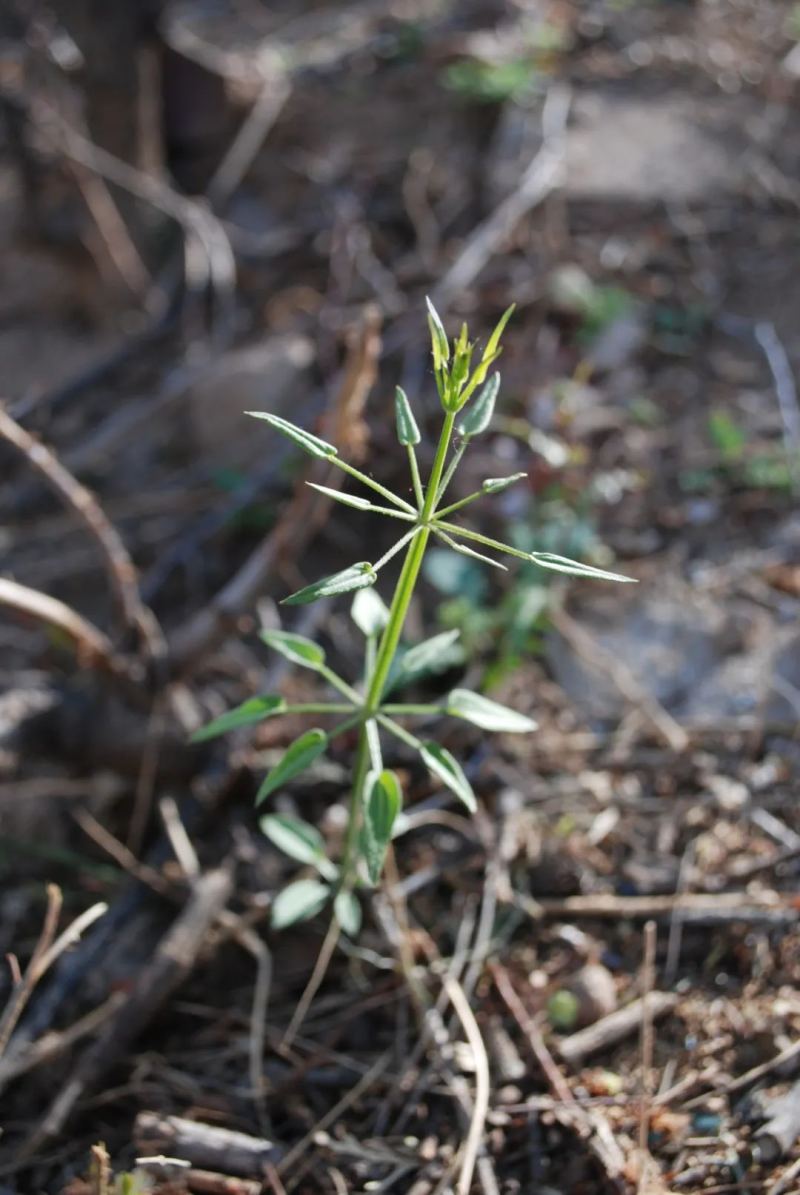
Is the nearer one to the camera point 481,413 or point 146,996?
point 481,413

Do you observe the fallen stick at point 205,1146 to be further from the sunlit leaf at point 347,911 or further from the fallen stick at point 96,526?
the fallen stick at point 96,526

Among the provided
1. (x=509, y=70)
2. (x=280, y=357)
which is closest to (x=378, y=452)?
(x=280, y=357)

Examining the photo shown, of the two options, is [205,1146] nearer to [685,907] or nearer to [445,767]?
[445,767]

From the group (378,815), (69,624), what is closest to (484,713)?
(378,815)

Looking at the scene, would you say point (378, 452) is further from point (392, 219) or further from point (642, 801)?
point (392, 219)

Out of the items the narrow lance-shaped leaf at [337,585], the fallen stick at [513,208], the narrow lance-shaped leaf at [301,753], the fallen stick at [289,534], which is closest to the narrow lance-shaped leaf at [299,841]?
the narrow lance-shaped leaf at [301,753]

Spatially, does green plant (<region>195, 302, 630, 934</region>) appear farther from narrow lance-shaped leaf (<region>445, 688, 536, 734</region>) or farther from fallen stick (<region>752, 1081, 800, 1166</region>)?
fallen stick (<region>752, 1081, 800, 1166</region>)
